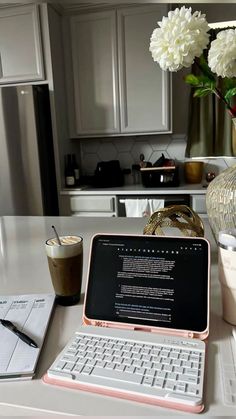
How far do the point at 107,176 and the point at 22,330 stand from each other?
7.17ft

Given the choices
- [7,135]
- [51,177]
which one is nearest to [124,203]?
[51,177]

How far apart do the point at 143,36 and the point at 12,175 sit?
1514 millimetres

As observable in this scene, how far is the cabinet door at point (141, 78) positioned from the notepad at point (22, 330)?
7.18ft

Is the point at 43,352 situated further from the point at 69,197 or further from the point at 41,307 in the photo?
the point at 69,197

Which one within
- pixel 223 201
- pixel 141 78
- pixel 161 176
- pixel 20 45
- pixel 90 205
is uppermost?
pixel 20 45

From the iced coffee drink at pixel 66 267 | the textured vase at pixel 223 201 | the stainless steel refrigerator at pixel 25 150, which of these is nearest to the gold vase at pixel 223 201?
the textured vase at pixel 223 201

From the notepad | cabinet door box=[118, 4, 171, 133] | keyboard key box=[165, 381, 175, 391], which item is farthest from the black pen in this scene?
cabinet door box=[118, 4, 171, 133]

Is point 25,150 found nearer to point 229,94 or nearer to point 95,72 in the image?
point 95,72

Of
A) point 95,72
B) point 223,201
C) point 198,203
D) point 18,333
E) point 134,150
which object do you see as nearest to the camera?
point 18,333

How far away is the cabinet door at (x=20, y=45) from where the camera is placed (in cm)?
244

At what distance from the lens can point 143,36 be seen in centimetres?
250

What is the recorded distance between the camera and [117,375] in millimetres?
434

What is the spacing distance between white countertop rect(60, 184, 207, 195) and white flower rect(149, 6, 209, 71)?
1783 millimetres

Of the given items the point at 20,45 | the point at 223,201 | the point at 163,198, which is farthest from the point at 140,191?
the point at 223,201
